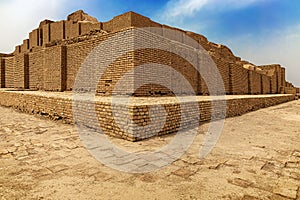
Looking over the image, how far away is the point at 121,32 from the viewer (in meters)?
5.94

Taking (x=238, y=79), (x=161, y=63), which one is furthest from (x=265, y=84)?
(x=161, y=63)

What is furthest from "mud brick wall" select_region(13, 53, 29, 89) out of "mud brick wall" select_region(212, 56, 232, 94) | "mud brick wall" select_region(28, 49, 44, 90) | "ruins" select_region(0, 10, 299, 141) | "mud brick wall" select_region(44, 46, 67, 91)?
"mud brick wall" select_region(212, 56, 232, 94)

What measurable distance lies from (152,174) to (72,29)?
19.4 meters

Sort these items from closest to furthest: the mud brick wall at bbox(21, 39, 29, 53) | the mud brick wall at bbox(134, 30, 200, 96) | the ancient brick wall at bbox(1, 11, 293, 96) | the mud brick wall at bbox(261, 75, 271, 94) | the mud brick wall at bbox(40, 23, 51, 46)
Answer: the mud brick wall at bbox(134, 30, 200, 96) < the ancient brick wall at bbox(1, 11, 293, 96) < the mud brick wall at bbox(261, 75, 271, 94) < the mud brick wall at bbox(40, 23, 51, 46) < the mud brick wall at bbox(21, 39, 29, 53)

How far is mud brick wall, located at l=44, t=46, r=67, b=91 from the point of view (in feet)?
28.5

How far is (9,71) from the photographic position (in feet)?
41.9

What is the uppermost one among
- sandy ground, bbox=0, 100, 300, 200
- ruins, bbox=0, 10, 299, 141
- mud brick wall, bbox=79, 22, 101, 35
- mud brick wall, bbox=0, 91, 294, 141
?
mud brick wall, bbox=79, 22, 101, 35

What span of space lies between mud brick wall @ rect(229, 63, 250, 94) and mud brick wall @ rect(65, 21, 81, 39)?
1349 centimetres

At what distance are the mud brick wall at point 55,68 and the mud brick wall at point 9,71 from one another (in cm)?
414

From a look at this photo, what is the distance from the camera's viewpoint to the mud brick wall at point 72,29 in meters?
18.1

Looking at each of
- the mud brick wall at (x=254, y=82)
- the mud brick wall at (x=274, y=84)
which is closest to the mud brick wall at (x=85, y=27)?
the mud brick wall at (x=254, y=82)

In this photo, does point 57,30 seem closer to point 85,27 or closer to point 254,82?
point 85,27

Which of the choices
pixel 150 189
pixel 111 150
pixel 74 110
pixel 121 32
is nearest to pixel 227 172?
pixel 150 189

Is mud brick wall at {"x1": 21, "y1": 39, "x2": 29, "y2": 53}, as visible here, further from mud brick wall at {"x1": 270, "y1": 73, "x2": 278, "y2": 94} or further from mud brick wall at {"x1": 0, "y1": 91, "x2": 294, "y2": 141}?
mud brick wall at {"x1": 270, "y1": 73, "x2": 278, "y2": 94}
